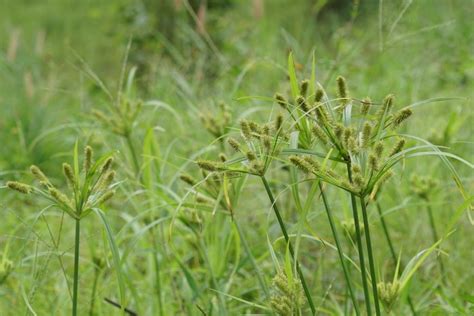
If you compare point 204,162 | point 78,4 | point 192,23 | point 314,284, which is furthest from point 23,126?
point 78,4

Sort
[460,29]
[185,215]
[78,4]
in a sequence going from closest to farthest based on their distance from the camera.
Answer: [185,215], [460,29], [78,4]

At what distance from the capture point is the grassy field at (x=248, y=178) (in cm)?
119

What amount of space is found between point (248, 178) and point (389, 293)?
1609 mm

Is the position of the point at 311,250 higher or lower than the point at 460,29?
lower

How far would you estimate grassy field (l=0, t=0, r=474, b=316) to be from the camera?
1.19m

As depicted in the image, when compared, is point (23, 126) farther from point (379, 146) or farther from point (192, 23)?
point (379, 146)

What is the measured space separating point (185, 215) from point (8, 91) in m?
3.38

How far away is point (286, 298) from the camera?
45.9 inches

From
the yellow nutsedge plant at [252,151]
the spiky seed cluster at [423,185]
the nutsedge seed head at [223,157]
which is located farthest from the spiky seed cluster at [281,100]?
the spiky seed cluster at [423,185]

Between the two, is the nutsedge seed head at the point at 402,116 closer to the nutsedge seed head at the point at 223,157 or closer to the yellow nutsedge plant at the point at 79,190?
the nutsedge seed head at the point at 223,157

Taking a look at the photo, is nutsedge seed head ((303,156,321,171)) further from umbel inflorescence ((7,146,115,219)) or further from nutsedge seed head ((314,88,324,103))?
umbel inflorescence ((7,146,115,219))

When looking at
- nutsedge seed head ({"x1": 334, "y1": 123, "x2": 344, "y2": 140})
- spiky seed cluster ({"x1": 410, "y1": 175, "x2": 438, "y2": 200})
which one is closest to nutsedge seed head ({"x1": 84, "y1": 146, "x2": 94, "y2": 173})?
nutsedge seed head ({"x1": 334, "y1": 123, "x2": 344, "y2": 140})

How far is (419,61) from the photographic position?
429 cm

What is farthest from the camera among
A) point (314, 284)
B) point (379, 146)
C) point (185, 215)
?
point (314, 284)
